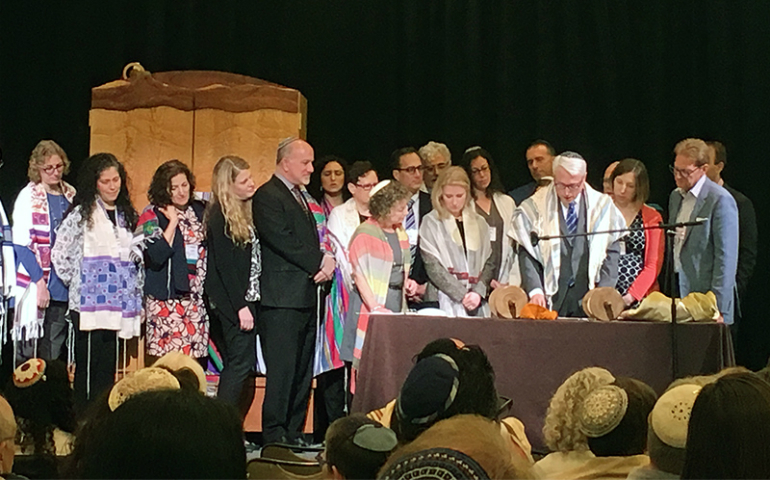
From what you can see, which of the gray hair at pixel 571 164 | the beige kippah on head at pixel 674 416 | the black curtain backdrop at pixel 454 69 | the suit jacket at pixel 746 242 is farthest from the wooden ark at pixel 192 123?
the beige kippah on head at pixel 674 416

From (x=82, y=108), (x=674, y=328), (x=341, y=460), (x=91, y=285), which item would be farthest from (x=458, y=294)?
(x=82, y=108)

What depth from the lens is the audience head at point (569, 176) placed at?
5.10 meters

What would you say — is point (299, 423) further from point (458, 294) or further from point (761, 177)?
point (761, 177)

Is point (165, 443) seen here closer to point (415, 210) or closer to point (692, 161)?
point (692, 161)

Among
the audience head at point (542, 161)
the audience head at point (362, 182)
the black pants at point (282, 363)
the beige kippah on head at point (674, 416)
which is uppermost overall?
the audience head at point (542, 161)

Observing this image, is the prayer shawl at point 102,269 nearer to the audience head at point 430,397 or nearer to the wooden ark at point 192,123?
the wooden ark at point 192,123

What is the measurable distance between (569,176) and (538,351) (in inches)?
44.5

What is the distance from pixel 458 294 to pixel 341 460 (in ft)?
10.00

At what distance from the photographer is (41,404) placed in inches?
116

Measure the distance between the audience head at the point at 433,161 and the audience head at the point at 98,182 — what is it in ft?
6.05

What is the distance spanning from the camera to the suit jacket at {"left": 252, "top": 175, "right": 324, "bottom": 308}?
5.15m

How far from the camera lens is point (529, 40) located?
7242 mm

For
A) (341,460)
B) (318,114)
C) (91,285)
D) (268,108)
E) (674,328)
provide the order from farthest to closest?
(318,114)
(268,108)
(91,285)
(674,328)
(341,460)

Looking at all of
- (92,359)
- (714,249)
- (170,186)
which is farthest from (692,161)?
(92,359)
